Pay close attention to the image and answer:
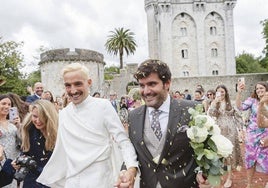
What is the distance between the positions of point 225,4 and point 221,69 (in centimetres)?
1113

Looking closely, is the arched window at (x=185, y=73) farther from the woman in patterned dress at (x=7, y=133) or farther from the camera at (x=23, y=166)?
the camera at (x=23, y=166)

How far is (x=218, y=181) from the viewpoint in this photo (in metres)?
2.58

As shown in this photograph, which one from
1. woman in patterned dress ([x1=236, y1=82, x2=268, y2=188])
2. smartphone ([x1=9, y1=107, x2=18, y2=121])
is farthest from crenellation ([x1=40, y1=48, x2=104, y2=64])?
smartphone ([x1=9, y1=107, x2=18, y2=121])

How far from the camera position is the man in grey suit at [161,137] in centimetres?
280

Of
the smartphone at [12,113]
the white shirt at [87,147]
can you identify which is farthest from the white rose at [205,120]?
the smartphone at [12,113]

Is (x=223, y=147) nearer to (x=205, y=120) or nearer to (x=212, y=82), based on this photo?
(x=205, y=120)

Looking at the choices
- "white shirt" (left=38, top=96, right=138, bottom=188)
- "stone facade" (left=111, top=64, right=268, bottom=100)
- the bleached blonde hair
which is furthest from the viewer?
"stone facade" (left=111, top=64, right=268, bottom=100)

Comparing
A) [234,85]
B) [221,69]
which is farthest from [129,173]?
[221,69]

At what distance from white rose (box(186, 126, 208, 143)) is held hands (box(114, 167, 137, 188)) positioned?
54 centimetres

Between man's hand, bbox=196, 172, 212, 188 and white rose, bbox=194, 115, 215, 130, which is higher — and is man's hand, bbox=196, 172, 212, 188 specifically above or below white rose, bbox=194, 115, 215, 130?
below

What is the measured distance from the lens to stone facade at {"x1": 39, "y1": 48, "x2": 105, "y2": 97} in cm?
3138

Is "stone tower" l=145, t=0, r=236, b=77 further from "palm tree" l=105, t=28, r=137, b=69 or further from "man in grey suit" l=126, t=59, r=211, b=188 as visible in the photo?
"man in grey suit" l=126, t=59, r=211, b=188

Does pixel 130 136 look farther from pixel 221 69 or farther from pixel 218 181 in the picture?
pixel 221 69

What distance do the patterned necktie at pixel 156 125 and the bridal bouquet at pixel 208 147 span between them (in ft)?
1.02
